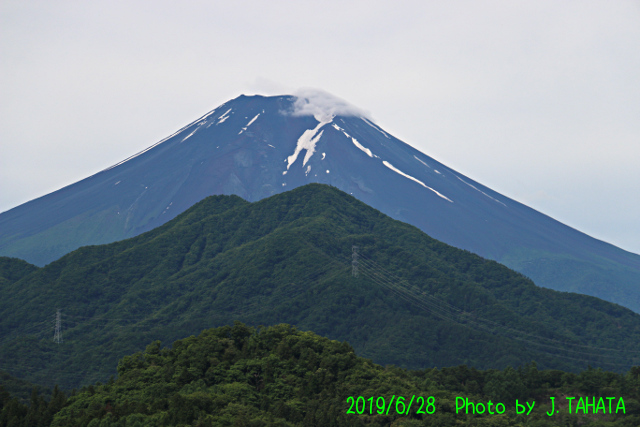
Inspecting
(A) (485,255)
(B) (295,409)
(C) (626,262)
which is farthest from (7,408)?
(C) (626,262)

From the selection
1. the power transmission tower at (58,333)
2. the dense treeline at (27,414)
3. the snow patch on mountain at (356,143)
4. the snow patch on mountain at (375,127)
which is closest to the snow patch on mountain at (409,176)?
the snow patch on mountain at (356,143)

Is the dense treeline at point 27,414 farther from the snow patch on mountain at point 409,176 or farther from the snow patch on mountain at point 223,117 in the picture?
the snow patch on mountain at point 223,117

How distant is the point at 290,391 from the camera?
33469mm

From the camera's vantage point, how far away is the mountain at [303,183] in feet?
452

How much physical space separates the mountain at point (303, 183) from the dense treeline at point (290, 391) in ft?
323

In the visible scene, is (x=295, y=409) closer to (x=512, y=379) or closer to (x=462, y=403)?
(x=462, y=403)

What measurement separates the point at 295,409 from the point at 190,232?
58.8 meters

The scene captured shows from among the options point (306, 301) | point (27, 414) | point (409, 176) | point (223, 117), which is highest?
point (223, 117)

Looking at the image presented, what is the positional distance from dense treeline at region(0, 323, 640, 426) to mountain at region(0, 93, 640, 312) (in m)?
98.5

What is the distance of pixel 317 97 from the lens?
174 meters

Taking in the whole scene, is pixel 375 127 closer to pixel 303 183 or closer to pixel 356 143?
pixel 356 143

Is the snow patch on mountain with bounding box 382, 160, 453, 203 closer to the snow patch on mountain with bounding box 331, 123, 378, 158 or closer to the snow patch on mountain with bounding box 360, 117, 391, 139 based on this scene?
the snow patch on mountain with bounding box 331, 123, 378, 158

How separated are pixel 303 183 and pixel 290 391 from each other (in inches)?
4415

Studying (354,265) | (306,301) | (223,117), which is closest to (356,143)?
(223,117)
